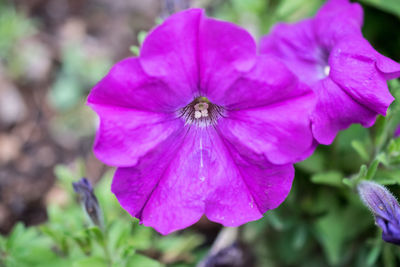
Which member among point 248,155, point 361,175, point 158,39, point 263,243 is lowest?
point 263,243

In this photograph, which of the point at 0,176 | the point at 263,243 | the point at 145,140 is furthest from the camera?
the point at 0,176

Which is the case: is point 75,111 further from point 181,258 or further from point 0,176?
point 181,258

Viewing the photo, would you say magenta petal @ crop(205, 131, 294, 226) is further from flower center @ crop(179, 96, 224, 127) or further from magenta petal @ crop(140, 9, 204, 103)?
magenta petal @ crop(140, 9, 204, 103)

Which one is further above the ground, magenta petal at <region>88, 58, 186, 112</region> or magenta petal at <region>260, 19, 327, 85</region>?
magenta petal at <region>88, 58, 186, 112</region>

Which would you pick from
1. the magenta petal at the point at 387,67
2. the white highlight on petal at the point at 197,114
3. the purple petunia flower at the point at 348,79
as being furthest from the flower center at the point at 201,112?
the magenta petal at the point at 387,67

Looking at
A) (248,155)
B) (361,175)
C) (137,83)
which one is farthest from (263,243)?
(137,83)

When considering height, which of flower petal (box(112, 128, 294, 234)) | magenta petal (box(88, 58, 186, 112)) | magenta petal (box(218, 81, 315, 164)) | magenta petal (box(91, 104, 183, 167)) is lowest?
flower petal (box(112, 128, 294, 234))

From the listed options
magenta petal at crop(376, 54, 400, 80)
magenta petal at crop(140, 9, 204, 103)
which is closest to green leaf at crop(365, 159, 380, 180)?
magenta petal at crop(376, 54, 400, 80)
